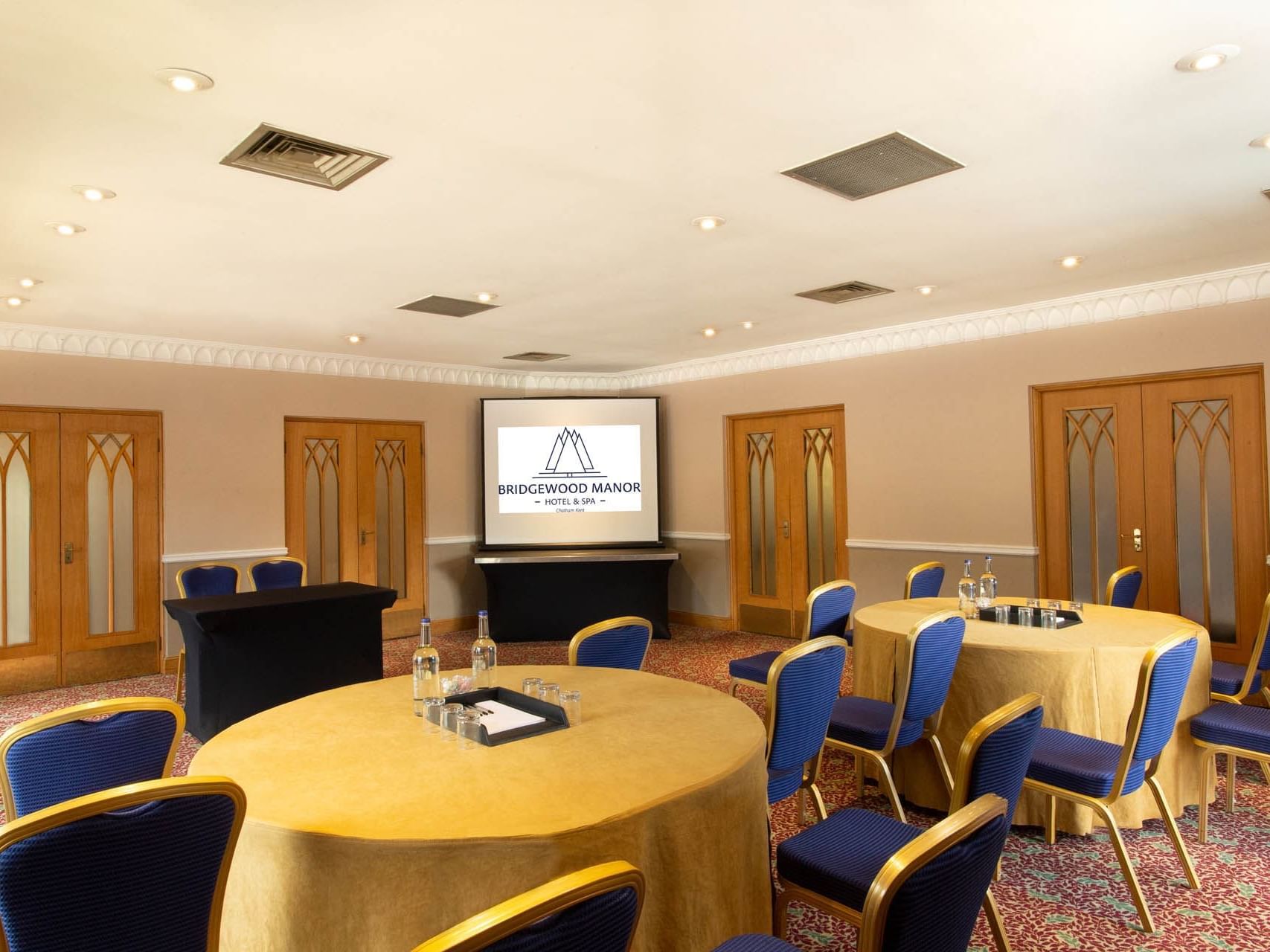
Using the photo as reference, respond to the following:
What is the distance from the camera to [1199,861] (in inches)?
129

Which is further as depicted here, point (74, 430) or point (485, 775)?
point (74, 430)

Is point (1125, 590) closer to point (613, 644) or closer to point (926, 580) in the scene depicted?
point (926, 580)

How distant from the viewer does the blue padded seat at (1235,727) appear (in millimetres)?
3340

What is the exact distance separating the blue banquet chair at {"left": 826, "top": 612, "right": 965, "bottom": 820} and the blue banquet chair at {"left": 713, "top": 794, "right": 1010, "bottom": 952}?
5.74ft

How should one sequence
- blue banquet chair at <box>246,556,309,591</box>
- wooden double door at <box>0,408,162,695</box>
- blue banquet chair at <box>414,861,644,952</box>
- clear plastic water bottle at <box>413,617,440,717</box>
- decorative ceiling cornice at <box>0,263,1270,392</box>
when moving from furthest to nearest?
wooden double door at <box>0,408,162,695</box>, blue banquet chair at <box>246,556,309,591</box>, decorative ceiling cornice at <box>0,263,1270,392</box>, clear plastic water bottle at <box>413,617,440,717</box>, blue banquet chair at <box>414,861,644,952</box>

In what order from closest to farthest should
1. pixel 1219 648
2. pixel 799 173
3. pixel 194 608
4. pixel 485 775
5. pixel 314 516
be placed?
1. pixel 485 775
2. pixel 799 173
3. pixel 194 608
4. pixel 1219 648
5. pixel 314 516

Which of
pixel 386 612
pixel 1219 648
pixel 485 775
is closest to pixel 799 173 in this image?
pixel 485 775

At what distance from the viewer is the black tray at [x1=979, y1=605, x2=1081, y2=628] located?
13.1 feet

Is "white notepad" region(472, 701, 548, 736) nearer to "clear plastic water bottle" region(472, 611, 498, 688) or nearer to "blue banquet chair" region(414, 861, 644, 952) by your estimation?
"clear plastic water bottle" region(472, 611, 498, 688)

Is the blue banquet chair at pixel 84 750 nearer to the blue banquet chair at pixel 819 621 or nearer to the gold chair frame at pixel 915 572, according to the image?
the blue banquet chair at pixel 819 621

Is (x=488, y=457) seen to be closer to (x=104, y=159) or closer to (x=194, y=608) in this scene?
(x=194, y=608)

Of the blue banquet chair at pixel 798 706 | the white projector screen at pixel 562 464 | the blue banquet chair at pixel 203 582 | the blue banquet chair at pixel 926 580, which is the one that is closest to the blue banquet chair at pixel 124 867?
the blue banquet chair at pixel 798 706

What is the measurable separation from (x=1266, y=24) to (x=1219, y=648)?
Result: 4622mm

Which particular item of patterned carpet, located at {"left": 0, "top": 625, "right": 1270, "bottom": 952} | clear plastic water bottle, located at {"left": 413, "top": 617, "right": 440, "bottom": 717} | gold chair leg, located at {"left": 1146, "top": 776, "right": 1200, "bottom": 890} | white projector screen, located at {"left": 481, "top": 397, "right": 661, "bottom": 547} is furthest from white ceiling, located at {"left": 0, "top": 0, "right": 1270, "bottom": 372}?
white projector screen, located at {"left": 481, "top": 397, "right": 661, "bottom": 547}
